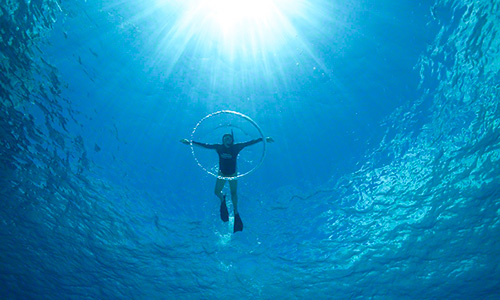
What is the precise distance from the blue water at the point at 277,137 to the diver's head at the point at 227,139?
2.41m

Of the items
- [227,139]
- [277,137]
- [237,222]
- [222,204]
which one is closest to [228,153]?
[227,139]

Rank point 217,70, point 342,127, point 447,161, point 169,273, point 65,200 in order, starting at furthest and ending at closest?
point 169,273, point 65,200, point 447,161, point 342,127, point 217,70

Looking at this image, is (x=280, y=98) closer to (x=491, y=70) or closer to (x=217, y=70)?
(x=217, y=70)

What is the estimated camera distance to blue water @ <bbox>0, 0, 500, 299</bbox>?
912 centimetres

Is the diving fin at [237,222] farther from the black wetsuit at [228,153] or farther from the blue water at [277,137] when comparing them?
the blue water at [277,137]

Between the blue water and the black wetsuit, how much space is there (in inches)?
96.9

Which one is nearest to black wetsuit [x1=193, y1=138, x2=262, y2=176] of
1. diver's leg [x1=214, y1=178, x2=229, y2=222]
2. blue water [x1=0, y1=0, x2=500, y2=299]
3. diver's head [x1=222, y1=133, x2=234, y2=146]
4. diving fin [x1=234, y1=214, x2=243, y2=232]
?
diver's head [x1=222, y1=133, x2=234, y2=146]

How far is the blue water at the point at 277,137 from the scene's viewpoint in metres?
9.12

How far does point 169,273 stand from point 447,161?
54.7ft

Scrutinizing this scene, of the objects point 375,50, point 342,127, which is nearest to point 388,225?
point 342,127

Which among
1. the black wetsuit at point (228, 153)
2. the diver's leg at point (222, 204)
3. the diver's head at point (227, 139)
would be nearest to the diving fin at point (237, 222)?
the diver's leg at point (222, 204)

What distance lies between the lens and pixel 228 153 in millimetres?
8648

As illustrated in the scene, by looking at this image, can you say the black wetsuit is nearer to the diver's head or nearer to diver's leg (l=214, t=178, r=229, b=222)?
the diver's head

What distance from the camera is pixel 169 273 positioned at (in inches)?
728
